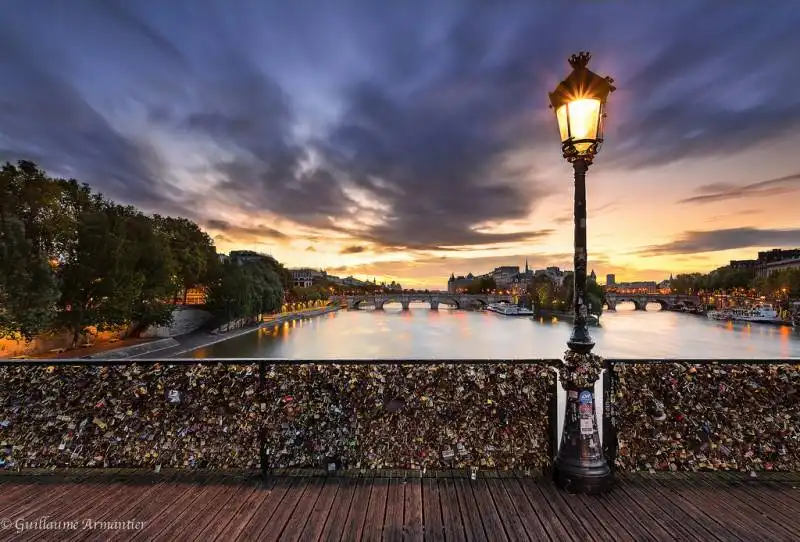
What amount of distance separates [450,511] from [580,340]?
2.36m

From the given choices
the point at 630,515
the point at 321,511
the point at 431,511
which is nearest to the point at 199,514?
the point at 321,511

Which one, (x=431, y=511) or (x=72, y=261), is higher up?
(x=72, y=261)

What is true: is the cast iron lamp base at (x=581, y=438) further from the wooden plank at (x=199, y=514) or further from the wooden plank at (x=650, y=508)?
the wooden plank at (x=199, y=514)

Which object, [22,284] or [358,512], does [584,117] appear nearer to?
[358,512]

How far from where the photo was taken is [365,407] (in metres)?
5.25

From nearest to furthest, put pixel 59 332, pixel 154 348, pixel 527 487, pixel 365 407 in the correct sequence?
pixel 527 487 → pixel 365 407 → pixel 59 332 → pixel 154 348

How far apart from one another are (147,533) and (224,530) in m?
0.71

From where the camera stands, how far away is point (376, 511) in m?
4.45

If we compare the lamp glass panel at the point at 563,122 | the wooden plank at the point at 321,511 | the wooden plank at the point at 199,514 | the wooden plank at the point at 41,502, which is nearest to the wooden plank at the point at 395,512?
the wooden plank at the point at 321,511

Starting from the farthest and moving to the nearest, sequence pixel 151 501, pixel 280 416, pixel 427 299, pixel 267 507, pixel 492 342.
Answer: pixel 427 299 < pixel 492 342 < pixel 280 416 < pixel 151 501 < pixel 267 507

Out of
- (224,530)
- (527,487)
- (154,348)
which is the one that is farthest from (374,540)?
(154,348)

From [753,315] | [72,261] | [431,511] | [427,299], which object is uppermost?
[72,261]

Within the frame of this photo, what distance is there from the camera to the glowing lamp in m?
4.98

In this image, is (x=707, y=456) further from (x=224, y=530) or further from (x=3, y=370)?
(x=3, y=370)
